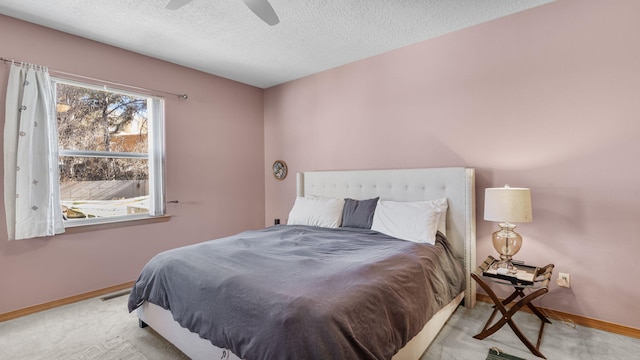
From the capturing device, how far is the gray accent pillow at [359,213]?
10.0 ft

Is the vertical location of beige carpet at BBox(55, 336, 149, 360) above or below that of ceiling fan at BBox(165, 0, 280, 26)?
below

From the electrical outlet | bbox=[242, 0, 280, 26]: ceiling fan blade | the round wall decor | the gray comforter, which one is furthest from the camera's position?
the round wall decor

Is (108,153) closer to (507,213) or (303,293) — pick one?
(303,293)

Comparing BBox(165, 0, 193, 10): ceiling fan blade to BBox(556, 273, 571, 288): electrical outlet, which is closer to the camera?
BBox(165, 0, 193, 10): ceiling fan blade

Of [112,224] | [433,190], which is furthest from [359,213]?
[112,224]

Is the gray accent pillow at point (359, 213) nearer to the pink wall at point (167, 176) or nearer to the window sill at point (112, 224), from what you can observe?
the pink wall at point (167, 176)

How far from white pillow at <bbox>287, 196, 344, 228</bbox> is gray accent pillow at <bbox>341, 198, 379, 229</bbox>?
0.09 metres

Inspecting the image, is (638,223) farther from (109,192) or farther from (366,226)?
(109,192)

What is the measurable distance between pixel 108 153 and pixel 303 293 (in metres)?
2.92

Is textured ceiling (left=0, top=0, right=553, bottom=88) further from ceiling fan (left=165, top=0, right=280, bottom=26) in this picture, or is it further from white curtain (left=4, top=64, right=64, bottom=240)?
white curtain (left=4, top=64, right=64, bottom=240)

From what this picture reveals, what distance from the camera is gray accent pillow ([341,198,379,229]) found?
3.05m

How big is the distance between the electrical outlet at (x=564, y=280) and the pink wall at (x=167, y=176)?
3.69 metres

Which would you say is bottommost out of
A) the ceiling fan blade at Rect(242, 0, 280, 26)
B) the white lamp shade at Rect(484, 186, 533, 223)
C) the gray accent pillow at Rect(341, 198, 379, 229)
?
the gray accent pillow at Rect(341, 198, 379, 229)

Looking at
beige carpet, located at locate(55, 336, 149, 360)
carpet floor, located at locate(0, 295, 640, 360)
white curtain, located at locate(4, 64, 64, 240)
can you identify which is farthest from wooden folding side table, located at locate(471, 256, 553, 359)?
white curtain, located at locate(4, 64, 64, 240)
